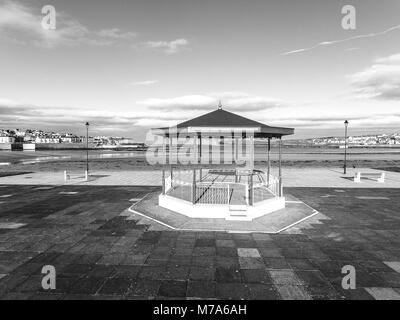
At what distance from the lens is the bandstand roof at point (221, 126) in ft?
36.0

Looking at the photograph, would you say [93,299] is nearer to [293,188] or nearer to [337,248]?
[337,248]

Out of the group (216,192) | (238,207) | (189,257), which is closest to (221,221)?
(238,207)

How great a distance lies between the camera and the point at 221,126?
432 inches

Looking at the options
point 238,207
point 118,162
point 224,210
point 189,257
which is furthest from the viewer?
point 118,162

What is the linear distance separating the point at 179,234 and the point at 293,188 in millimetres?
13280

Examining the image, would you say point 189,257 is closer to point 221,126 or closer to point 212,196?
point 212,196

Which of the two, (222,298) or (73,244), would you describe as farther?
(73,244)

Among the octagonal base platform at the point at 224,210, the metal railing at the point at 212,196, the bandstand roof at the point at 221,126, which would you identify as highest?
the bandstand roof at the point at 221,126

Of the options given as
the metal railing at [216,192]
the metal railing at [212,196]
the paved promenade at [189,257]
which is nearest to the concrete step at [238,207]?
the metal railing at [212,196]

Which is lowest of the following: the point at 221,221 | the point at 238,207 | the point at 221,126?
the point at 221,221

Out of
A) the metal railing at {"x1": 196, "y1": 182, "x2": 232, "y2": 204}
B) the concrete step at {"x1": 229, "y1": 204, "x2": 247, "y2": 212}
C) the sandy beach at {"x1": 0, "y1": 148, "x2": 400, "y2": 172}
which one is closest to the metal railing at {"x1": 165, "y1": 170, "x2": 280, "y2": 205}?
the metal railing at {"x1": 196, "y1": 182, "x2": 232, "y2": 204}

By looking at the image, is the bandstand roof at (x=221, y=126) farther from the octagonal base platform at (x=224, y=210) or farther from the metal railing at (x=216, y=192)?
the octagonal base platform at (x=224, y=210)
